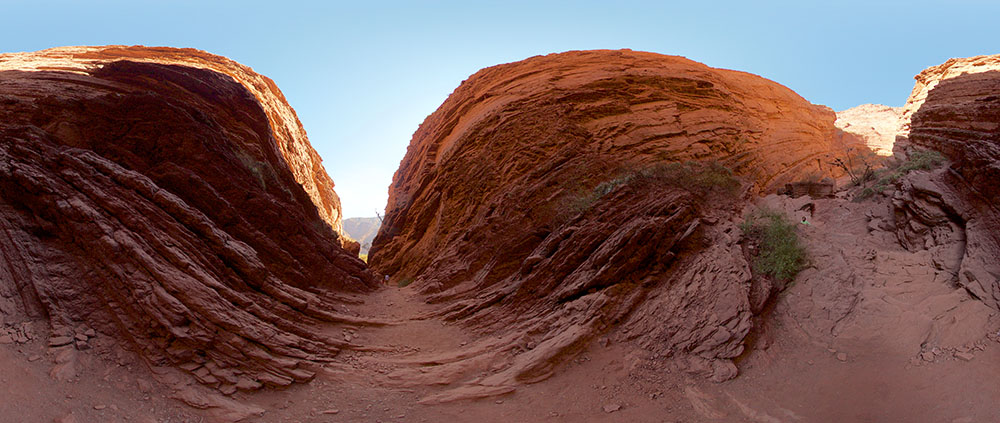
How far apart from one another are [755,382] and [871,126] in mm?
24806

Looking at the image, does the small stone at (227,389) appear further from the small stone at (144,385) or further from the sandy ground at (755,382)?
the small stone at (144,385)

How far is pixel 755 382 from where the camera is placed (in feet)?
24.3

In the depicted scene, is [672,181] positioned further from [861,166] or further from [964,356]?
[861,166]

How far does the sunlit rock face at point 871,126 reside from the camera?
20695 mm

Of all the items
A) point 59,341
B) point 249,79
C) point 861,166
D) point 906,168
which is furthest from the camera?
point 249,79

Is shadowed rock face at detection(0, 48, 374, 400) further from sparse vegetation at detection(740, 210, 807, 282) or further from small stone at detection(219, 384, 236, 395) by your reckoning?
sparse vegetation at detection(740, 210, 807, 282)

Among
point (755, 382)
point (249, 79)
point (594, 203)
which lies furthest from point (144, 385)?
point (249, 79)

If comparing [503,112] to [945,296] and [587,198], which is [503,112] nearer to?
[587,198]

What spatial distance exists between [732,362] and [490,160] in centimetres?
1195

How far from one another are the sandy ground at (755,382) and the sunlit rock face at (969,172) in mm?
507

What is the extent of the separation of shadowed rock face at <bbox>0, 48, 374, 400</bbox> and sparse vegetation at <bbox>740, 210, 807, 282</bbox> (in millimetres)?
10193

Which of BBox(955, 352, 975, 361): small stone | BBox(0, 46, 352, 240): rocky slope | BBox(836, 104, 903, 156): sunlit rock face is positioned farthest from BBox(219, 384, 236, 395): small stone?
BBox(836, 104, 903, 156): sunlit rock face

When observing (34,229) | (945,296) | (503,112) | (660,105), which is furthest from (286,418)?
(660,105)

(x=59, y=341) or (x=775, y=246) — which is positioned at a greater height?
(x=59, y=341)
